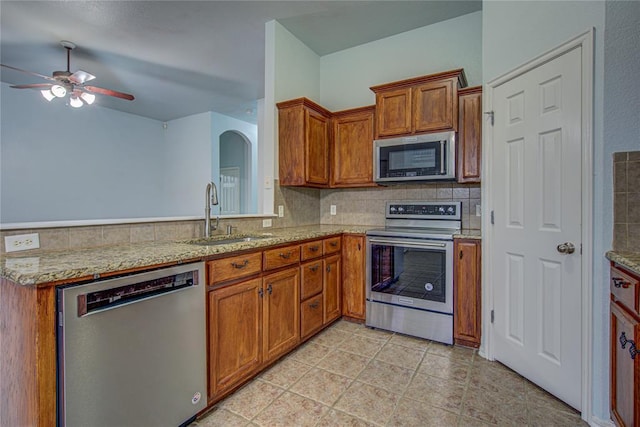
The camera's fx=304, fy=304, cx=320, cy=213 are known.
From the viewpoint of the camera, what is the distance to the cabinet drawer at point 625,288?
1277 mm

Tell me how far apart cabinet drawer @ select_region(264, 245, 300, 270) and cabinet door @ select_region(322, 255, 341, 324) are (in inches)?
18.7

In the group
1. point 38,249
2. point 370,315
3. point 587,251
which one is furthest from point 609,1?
point 38,249

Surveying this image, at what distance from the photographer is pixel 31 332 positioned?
1.08m

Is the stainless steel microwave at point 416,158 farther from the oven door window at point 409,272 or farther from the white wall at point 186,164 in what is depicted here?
the white wall at point 186,164

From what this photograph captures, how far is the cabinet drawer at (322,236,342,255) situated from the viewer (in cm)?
272

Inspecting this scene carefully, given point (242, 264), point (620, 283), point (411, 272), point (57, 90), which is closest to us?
point (620, 283)

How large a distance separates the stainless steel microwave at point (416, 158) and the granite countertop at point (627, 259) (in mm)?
1270

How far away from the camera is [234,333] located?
1825 mm

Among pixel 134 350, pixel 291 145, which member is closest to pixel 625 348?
pixel 134 350

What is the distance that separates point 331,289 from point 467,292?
1.15 meters

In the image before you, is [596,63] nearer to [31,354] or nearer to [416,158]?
[416,158]

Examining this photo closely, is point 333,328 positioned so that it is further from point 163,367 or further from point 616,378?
point 616,378

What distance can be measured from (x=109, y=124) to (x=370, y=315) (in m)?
5.94

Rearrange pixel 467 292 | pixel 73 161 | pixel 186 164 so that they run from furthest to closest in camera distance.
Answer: pixel 186 164 < pixel 73 161 < pixel 467 292
